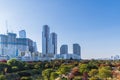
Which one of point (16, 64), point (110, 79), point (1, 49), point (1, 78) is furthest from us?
point (1, 49)

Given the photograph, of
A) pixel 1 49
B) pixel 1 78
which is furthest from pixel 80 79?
pixel 1 49

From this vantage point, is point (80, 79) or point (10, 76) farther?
point (10, 76)

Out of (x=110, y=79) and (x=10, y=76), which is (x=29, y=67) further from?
(x=110, y=79)

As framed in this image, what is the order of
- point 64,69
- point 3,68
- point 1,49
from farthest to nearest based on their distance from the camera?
point 1,49
point 3,68
point 64,69

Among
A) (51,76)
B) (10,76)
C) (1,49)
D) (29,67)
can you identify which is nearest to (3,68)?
(10,76)

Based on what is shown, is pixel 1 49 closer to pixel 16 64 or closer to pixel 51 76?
pixel 16 64

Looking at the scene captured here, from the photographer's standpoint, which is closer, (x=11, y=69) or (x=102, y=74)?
(x=102, y=74)

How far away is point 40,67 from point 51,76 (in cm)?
2729

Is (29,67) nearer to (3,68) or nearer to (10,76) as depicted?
(3,68)

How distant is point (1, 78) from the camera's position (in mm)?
32031

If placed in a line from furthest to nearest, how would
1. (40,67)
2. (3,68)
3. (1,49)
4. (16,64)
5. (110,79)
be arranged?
(1,49) < (40,67) < (16,64) < (3,68) < (110,79)

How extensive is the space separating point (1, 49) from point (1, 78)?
16715 cm

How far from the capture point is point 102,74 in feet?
120

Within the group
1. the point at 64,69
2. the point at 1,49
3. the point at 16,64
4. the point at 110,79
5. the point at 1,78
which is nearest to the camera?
the point at 1,78
